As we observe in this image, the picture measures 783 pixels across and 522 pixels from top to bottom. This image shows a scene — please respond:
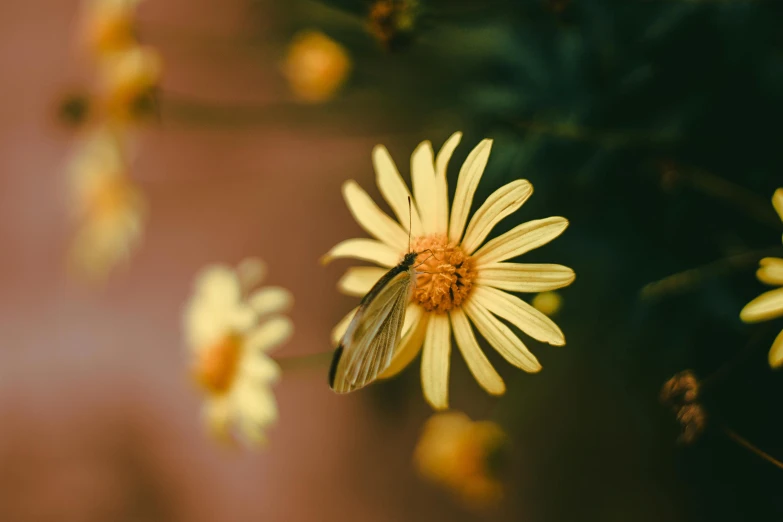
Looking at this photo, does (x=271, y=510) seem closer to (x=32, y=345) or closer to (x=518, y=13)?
(x=32, y=345)

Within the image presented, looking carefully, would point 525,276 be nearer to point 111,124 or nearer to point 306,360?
point 306,360

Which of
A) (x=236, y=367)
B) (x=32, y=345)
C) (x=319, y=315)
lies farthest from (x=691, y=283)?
(x=32, y=345)

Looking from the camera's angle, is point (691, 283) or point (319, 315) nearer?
point (691, 283)

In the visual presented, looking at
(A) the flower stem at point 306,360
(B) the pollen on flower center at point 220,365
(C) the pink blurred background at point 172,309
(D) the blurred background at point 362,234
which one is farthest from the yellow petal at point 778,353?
(C) the pink blurred background at point 172,309

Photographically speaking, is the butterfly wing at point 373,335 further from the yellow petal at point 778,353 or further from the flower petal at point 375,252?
the yellow petal at point 778,353

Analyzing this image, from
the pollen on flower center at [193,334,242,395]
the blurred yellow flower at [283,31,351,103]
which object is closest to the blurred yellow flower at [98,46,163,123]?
the blurred yellow flower at [283,31,351,103]

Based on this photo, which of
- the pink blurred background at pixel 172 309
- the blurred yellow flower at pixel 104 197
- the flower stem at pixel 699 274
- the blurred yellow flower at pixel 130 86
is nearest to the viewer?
the flower stem at pixel 699 274
